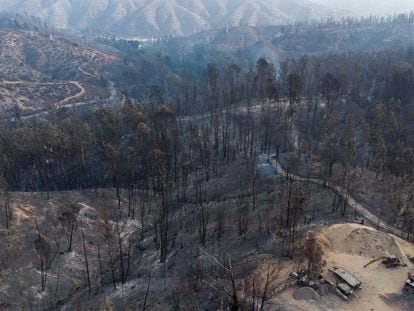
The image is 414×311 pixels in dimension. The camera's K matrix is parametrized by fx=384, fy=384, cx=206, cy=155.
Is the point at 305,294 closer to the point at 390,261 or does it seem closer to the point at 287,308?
the point at 287,308

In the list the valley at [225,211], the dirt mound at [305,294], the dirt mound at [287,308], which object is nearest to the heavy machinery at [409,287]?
the valley at [225,211]

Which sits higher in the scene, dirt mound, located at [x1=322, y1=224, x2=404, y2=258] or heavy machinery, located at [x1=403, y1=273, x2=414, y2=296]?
dirt mound, located at [x1=322, y1=224, x2=404, y2=258]

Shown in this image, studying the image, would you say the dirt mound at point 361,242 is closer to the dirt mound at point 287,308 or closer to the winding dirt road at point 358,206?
the winding dirt road at point 358,206

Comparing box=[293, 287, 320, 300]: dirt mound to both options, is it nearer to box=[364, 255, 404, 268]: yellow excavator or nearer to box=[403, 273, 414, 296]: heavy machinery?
box=[364, 255, 404, 268]: yellow excavator

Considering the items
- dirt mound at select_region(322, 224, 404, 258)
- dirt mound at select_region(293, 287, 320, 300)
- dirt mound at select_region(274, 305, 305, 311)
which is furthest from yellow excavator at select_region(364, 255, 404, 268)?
dirt mound at select_region(274, 305, 305, 311)

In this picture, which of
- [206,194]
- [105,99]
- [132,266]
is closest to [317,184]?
[206,194]

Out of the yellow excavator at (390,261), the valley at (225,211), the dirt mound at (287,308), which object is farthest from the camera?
the yellow excavator at (390,261)

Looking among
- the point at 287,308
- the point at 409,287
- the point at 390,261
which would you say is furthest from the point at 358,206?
the point at 287,308
